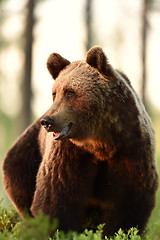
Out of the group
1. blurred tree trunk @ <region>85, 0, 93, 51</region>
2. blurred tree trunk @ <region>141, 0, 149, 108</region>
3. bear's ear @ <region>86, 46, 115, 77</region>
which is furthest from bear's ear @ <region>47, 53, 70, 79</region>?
blurred tree trunk @ <region>141, 0, 149, 108</region>

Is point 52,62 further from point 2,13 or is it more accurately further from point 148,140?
point 2,13

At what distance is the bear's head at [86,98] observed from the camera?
4.18 meters

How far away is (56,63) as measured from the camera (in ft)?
15.4

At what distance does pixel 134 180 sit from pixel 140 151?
0.33m

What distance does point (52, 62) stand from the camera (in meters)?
4.69

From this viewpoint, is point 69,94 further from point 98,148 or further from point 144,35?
point 144,35

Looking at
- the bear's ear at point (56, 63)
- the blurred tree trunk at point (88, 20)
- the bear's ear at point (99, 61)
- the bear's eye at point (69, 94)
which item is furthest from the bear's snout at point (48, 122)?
the blurred tree trunk at point (88, 20)

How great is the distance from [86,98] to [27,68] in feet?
30.5

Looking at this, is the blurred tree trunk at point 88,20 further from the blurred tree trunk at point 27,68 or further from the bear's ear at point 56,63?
the bear's ear at point 56,63

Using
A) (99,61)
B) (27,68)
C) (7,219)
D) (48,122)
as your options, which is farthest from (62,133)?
(27,68)

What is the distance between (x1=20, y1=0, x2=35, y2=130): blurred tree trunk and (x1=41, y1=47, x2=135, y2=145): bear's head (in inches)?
352

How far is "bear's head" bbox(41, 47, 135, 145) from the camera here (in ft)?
13.7

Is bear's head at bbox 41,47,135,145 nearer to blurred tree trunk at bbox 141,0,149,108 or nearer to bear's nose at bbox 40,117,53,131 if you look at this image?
bear's nose at bbox 40,117,53,131

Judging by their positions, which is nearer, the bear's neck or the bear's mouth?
the bear's mouth
